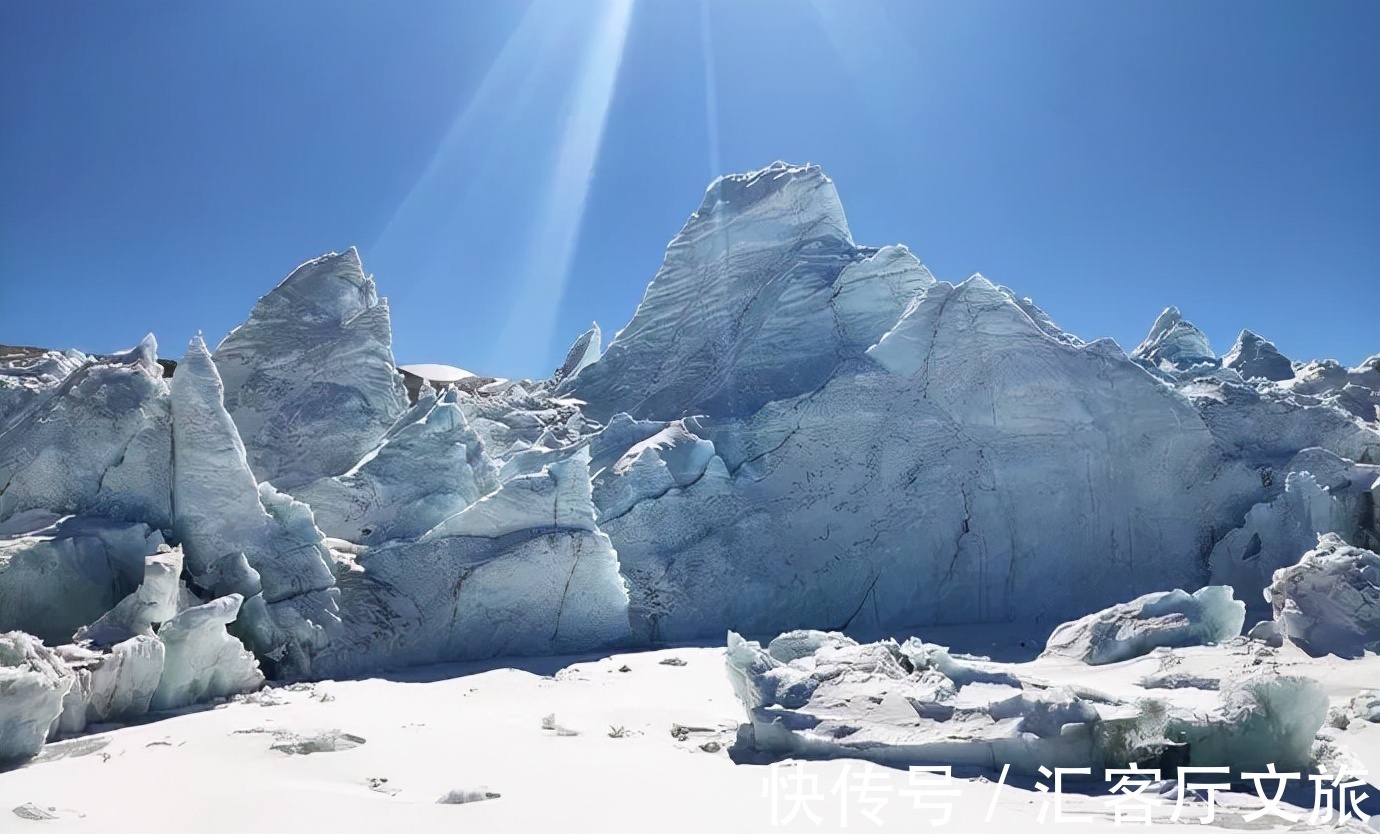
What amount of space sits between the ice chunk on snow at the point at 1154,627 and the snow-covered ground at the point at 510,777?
2.63 feet

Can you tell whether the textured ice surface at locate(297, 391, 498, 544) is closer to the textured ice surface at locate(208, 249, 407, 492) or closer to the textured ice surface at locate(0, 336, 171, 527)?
the textured ice surface at locate(208, 249, 407, 492)

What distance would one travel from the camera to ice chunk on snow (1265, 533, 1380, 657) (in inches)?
286

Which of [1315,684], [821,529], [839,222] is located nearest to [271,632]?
[821,529]

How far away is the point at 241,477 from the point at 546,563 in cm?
292

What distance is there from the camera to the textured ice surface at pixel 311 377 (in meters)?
13.0

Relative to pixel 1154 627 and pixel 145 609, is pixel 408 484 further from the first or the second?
pixel 1154 627

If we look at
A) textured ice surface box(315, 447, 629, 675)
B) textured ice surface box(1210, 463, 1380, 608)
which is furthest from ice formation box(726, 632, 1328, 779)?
textured ice surface box(1210, 463, 1380, 608)

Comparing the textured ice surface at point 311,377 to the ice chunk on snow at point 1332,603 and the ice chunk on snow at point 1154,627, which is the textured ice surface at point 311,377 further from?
the ice chunk on snow at point 1332,603

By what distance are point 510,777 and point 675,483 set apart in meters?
7.09

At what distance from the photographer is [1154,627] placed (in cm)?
767

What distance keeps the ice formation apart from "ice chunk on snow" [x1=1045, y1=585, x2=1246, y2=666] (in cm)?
233

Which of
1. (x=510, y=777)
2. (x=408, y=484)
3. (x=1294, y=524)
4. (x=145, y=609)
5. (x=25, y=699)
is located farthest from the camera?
(x=408, y=484)

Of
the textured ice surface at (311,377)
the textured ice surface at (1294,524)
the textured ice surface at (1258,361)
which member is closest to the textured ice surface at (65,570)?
the textured ice surface at (311,377)

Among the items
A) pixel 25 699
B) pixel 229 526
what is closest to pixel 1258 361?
pixel 229 526
